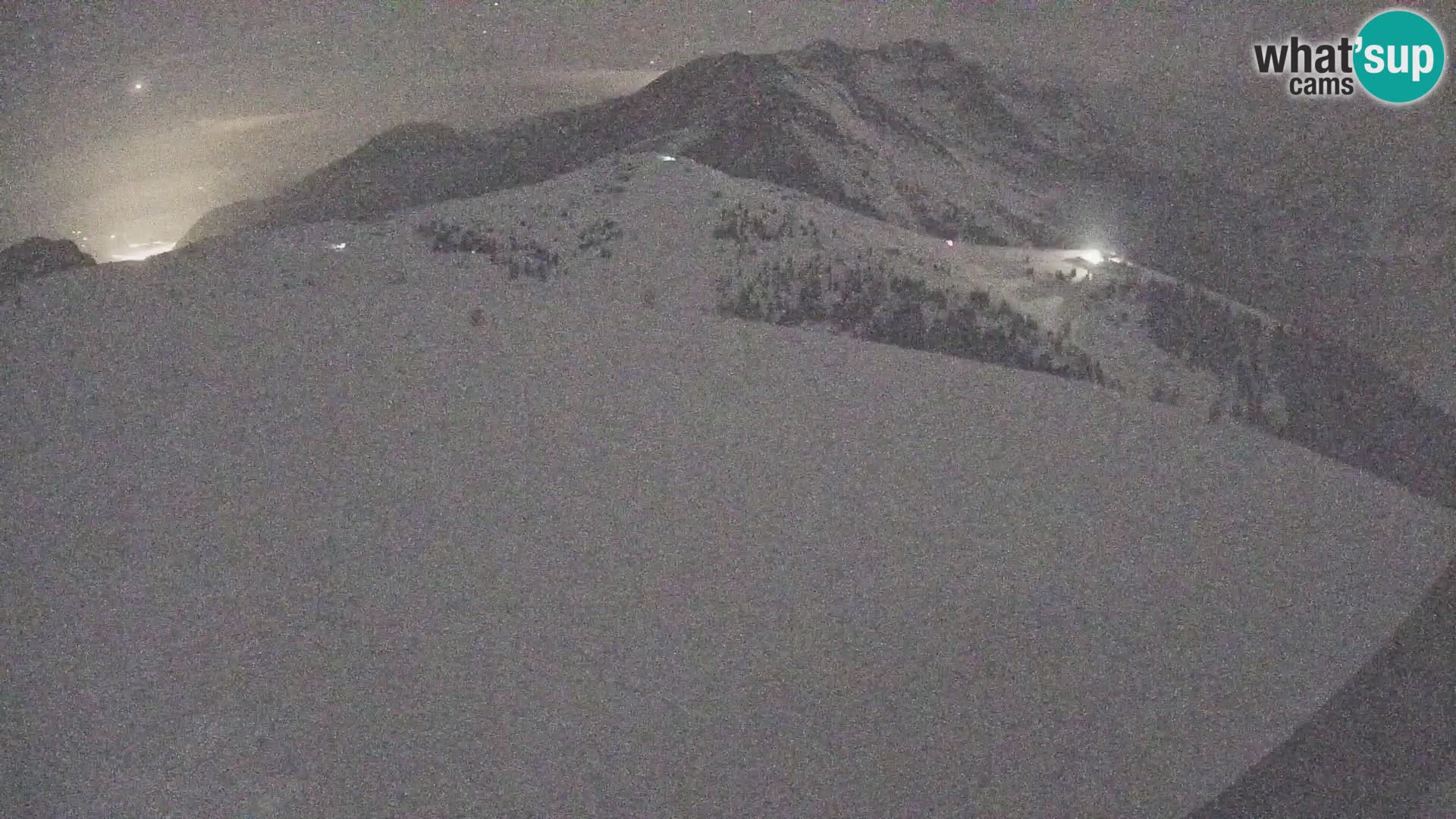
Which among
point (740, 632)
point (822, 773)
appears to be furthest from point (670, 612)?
point (822, 773)

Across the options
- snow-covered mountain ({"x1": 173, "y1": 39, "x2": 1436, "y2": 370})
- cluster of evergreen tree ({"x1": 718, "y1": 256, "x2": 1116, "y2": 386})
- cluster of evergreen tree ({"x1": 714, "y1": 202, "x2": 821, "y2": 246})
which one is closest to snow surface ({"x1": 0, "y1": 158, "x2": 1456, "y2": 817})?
cluster of evergreen tree ({"x1": 718, "y1": 256, "x2": 1116, "y2": 386})

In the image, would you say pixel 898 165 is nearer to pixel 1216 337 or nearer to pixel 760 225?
pixel 760 225

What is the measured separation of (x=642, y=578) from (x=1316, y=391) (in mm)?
6017

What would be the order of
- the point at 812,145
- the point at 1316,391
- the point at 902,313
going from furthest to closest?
the point at 812,145, the point at 902,313, the point at 1316,391

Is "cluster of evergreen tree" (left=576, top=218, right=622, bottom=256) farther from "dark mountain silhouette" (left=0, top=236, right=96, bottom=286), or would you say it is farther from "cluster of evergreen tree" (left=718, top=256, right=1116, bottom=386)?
"dark mountain silhouette" (left=0, top=236, right=96, bottom=286)

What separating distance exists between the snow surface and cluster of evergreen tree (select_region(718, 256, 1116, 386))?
1.22m

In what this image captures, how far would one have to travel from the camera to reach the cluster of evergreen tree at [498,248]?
750 centimetres

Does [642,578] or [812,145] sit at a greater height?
[812,145]

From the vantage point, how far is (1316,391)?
700cm

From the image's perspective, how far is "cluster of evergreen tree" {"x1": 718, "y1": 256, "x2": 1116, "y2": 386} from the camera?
6527mm

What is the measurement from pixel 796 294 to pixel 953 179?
29.0 metres

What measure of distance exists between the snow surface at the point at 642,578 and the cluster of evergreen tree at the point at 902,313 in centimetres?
122

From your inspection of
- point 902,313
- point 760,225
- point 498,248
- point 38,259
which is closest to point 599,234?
point 498,248

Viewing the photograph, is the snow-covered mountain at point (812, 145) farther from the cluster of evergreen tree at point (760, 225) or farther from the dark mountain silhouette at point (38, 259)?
the cluster of evergreen tree at point (760, 225)
